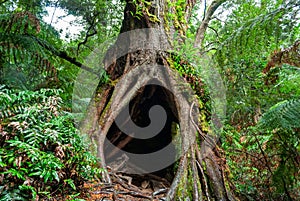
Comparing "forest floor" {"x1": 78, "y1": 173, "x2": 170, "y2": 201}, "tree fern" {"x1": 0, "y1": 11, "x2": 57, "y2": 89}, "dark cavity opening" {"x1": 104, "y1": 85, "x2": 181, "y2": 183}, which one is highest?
"tree fern" {"x1": 0, "y1": 11, "x2": 57, "y2": 89}

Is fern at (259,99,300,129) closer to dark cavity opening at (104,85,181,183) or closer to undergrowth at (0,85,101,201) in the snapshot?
dark cavity opening at (104,85,181,183)

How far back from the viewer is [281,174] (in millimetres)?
4156

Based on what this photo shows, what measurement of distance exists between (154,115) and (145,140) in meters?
0.53

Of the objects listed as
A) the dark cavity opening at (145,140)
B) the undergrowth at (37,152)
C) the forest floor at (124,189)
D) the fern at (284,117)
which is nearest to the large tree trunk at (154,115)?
the dark cavity opening at (145,140)

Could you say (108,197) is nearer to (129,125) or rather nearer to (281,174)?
(129,125)

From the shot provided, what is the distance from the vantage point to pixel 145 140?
5.11m

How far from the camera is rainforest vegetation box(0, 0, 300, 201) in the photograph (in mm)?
→ 2197

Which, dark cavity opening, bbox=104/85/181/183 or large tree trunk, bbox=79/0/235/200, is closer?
large tree trunk, bbox=79/0/235/200

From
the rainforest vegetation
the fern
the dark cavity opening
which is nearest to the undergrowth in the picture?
the rainforest vegetation

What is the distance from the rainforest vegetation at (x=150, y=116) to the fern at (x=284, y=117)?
2 cm

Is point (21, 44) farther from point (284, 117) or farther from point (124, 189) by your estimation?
point (284, 117)

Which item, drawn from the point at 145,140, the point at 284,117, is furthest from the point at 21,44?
the point at 284,117

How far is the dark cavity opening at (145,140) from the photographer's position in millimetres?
4465

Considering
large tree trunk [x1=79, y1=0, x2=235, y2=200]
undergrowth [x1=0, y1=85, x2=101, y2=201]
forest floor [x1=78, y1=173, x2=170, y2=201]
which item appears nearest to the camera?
undergrowth [x1=0, y1=85, x2=101, y2=201]
